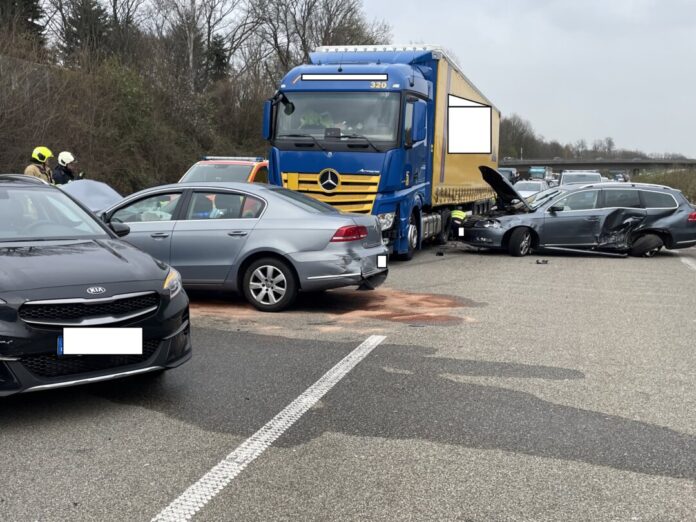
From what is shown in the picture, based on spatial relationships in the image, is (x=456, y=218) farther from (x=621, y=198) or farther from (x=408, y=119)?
(x=408, y=119)

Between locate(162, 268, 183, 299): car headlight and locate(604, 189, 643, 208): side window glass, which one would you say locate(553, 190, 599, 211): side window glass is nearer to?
locate(604, 189, 643, 208): side window glass

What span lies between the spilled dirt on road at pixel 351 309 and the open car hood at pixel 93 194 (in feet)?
6.65

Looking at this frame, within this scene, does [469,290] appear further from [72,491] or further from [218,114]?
[218,114]

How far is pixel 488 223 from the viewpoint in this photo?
1515 cm

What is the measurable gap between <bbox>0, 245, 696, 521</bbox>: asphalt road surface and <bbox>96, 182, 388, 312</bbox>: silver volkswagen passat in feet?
1.67

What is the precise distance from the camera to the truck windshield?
467 inches

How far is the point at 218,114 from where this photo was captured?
4019 centimetres

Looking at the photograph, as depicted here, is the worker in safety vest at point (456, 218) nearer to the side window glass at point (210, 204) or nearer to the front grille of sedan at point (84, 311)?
the side window glass at point (210, 204)

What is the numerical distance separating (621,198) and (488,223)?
2.81 metres

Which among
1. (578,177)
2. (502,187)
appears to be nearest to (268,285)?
(502,187)

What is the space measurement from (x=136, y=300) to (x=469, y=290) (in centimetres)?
640

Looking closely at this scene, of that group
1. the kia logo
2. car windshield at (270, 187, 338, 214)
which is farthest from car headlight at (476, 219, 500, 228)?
car windshield at (270, 187, 338, 214)

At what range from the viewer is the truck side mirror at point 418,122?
12312mm

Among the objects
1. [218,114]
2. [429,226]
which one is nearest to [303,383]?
[429,226]
